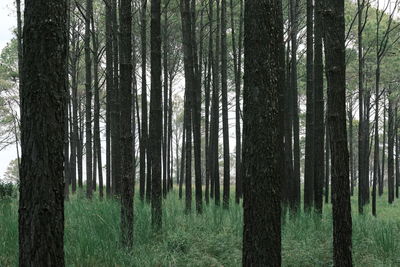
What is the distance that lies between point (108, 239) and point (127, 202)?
2.18ft

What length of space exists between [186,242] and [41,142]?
373cm

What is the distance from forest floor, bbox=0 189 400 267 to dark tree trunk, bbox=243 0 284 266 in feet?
6.25

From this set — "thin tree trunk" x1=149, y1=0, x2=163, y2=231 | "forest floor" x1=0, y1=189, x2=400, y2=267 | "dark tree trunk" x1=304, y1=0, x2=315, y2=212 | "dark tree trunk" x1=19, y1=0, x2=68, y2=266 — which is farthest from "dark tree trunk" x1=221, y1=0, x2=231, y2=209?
"dark tree trunk" x1=19, y1=0, x2=68, y2=266

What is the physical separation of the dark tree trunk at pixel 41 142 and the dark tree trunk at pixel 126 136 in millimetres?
2608

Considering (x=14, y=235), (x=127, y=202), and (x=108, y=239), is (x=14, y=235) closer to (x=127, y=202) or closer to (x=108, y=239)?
(x=108, y=239)

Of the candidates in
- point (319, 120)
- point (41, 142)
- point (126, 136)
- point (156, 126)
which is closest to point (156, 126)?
point (156, 126)

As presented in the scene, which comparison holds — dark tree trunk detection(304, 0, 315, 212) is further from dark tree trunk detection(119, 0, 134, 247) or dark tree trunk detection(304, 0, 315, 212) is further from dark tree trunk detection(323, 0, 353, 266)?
dark tree trunk detection(119, 0, 134, 247)

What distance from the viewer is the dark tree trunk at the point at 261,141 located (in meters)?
3.36

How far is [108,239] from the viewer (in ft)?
18.2

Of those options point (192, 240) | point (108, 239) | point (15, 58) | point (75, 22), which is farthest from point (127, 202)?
point (15, 58)

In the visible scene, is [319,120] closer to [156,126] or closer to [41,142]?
[156,126]

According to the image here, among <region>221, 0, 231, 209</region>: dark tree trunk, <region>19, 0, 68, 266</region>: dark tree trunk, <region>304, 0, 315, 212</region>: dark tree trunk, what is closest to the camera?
<region>19, 0, 68, 266</region>: dark tree trunk

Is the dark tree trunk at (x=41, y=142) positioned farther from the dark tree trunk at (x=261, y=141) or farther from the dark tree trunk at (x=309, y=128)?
the dark tree trunk at (x=309, y=128)

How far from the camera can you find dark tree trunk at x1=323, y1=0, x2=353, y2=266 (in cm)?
466
